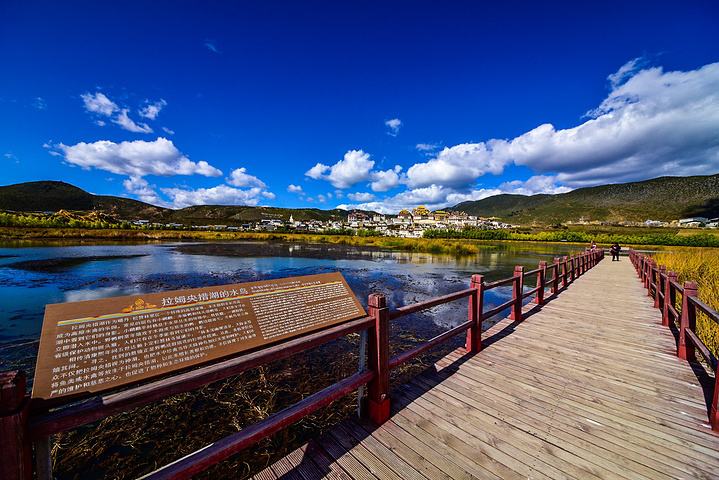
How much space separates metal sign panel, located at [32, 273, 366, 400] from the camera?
1.90 metres

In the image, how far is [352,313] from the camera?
3564 mm

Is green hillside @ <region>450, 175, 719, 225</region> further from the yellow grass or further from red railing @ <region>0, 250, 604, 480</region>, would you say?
red railing @ <region>0, 250, 604, 480</region>

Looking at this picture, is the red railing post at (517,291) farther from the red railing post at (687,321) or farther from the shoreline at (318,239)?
the shoreline at (318,239)

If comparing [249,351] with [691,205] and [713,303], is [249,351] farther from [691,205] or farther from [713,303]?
[691,205]

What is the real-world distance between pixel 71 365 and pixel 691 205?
173 m

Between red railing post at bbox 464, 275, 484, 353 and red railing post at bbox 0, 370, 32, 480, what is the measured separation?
5.33 metres

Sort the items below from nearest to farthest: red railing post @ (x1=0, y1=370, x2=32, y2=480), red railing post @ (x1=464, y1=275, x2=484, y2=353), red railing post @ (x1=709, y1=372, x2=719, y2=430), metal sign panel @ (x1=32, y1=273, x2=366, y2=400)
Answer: red railing post @ (x1=0, y1=370, x2=32, y2=480) → metal sign panel @ (x1=32, y1=273, x2=366, y2=400) → red railing post @ (x1=709, y1=372, x2=719, y2=430) → red railing post @ (x1=464, y1=275, x2=484, y2=353)

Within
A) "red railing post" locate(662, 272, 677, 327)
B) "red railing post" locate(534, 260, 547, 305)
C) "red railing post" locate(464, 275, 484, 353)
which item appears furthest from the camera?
"red railing post" locate(534, 260, 547, 305)

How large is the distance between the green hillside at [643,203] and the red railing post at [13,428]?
146761 millimetres

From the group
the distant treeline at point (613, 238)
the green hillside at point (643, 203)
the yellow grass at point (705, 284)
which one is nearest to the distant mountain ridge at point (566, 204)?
the green hillside at point (643, 203)

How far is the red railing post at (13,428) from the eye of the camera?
1375 millimetres

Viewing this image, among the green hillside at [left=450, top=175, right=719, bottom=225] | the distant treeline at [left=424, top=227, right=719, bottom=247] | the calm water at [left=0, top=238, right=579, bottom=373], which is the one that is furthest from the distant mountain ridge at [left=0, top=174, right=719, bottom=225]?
the calm water at [left=0, top=238, right=579, bottom=373]

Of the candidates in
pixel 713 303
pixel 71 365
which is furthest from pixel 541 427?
pixel 713 303

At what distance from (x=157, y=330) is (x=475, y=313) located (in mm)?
4940
